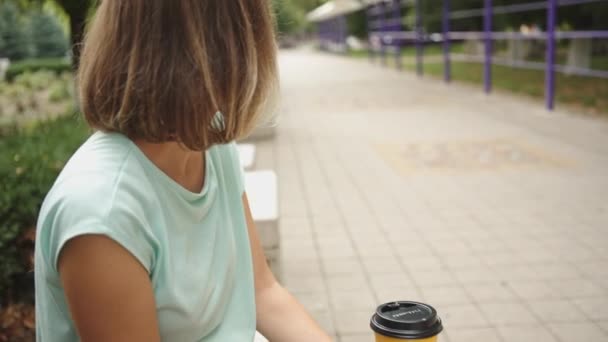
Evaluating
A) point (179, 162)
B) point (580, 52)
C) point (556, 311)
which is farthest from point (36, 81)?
point (179, 162)

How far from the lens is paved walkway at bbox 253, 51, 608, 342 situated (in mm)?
3475

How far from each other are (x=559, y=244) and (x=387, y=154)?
3.33 m

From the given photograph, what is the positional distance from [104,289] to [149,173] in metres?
0.23

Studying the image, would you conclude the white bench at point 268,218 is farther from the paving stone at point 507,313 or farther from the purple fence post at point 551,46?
the purple fence post at point 551,46

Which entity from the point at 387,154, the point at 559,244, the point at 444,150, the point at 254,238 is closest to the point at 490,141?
the point at 444,150

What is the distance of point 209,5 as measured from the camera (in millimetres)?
1147

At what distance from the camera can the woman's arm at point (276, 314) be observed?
5.10 feet

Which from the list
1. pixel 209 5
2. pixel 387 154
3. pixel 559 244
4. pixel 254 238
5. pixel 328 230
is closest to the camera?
pixel 209 5

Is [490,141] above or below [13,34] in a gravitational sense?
below

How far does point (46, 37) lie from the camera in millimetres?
27750

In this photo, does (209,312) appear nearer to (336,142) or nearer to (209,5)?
(209,5)

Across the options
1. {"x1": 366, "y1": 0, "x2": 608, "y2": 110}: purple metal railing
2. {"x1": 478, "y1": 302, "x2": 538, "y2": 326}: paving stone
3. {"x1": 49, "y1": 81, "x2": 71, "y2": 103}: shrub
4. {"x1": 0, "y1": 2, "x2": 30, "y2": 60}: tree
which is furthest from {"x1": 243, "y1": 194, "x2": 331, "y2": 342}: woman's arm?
{"x1": 0, "y1": 2, "x2": 30, "y2": 60}: tree

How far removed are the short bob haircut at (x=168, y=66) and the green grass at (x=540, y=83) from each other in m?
9.88

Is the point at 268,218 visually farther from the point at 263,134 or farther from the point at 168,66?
the point at 263,134
